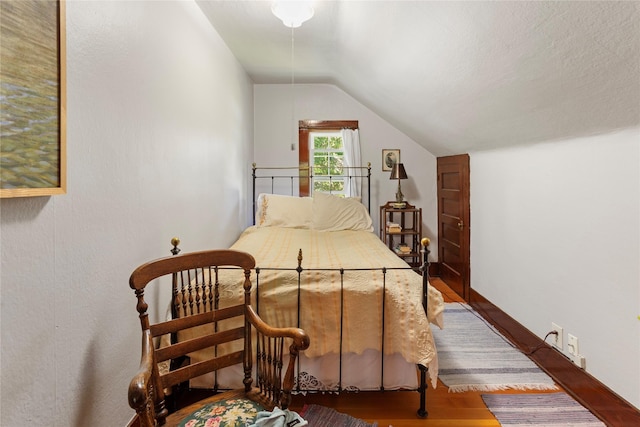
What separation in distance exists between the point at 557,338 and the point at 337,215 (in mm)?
2072

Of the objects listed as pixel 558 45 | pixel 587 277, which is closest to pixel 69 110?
pixel 558 45

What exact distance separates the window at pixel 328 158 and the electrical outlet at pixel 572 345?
9.17 feet

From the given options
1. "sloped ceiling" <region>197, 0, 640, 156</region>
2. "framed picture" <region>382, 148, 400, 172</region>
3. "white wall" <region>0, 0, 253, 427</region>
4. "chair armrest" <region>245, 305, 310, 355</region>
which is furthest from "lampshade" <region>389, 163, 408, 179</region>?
"chair armrest" <region>245, 305, 310, 355</region>

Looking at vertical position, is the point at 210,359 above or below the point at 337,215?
below

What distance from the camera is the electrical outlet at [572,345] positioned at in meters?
1.93

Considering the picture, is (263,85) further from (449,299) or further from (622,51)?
(622,51)

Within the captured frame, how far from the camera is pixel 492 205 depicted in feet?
9.84

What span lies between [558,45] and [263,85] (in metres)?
3.43

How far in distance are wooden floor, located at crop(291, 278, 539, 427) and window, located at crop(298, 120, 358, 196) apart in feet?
8.91

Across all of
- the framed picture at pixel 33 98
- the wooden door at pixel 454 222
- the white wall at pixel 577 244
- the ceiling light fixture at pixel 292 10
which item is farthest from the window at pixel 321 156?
the framed picture at pixel 33 98

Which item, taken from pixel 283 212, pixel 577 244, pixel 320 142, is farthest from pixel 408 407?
pixel 320 142

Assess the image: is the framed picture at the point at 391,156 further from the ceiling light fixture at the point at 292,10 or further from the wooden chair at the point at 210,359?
the wooden chair at the point at 210,359

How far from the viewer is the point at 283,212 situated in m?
3.59

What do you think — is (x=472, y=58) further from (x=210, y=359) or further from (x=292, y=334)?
(x=210, y=359)
